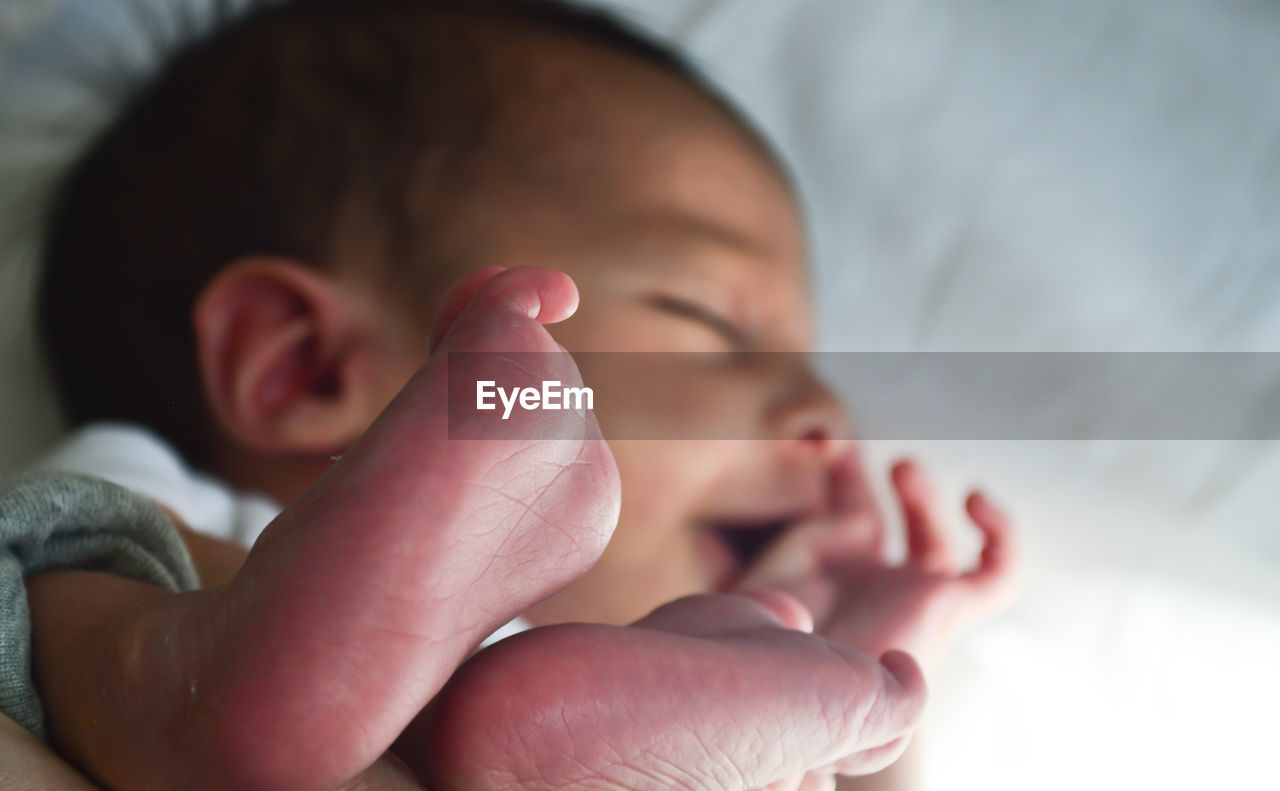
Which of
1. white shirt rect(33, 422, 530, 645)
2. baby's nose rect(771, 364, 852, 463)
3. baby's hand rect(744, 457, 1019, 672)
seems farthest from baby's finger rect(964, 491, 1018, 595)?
white shirt rect(33, 422, 530, 645)

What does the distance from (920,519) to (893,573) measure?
10 centimetres

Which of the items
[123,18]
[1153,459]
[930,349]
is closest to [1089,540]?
[1153,459]

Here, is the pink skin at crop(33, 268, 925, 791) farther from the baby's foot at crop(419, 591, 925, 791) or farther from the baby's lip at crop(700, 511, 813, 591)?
the baby's lip at crop(700, 511, 813, 591)

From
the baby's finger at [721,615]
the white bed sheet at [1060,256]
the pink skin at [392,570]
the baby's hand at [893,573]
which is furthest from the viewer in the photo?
the white bed sheet at [1060,256]

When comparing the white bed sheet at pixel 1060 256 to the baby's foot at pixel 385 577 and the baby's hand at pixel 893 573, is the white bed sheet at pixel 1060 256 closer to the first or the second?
the baby's hand at pixel 893 573

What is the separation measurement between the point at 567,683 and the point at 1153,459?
771 millimetres

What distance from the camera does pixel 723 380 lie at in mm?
795

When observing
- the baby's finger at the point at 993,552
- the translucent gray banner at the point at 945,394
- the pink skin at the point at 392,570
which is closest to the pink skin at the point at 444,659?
the pink skin at the point at 392,570

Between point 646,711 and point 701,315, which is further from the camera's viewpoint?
point 701,315

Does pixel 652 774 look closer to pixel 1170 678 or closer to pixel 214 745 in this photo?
pixel 214 745

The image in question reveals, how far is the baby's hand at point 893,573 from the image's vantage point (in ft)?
2.26

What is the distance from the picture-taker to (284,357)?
793mm

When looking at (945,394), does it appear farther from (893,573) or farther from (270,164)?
(270,164)

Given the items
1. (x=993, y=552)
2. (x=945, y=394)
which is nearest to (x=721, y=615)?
(x=993, y=552)
